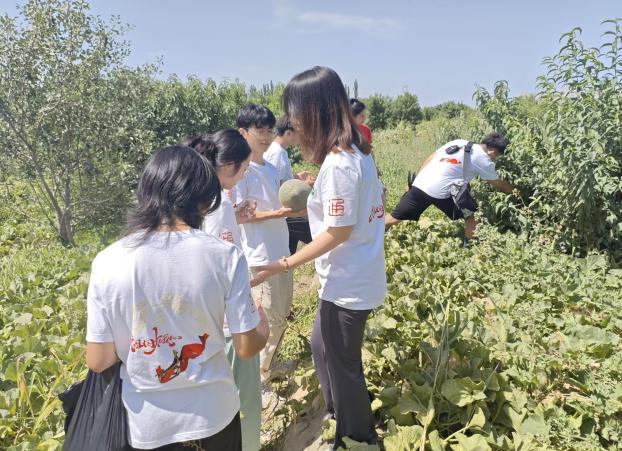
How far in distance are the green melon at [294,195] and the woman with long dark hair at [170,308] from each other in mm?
1461

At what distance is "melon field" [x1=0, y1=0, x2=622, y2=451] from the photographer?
237 cm

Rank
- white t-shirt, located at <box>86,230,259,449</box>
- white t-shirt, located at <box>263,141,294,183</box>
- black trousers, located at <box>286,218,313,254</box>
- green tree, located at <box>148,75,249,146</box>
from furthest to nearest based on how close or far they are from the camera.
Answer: green tree, located at <box>148,75,249,146</box> → black trousers, located at <box>286,218,313,254</box> → white t-shirt, located at <box>263,141,294,183</box> → white t-shirt, located at <box>86,230,259,449</box>

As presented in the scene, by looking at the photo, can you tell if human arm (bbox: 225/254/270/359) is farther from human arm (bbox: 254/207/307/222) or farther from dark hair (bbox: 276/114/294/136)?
dark hair (bbox: 276/114/294/136)

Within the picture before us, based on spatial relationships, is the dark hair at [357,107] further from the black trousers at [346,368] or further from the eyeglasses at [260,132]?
the black trousers at [346,368]

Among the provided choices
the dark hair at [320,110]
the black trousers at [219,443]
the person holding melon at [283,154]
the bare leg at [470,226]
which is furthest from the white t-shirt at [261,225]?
the bare leg at [470,226]

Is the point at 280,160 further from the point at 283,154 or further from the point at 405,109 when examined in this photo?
the point at 405,109

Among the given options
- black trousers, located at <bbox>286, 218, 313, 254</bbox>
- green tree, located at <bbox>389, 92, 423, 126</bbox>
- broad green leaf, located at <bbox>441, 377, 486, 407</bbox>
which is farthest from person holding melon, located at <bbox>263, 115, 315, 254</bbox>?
green tree, located at <bbox>389, 92, 423, 126</bbox>

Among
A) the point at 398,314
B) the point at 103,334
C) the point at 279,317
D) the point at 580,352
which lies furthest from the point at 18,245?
the point at 580,352

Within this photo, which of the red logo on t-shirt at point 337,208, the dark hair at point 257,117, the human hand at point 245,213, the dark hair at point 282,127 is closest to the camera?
the red logo on t-shirt at point 337,208

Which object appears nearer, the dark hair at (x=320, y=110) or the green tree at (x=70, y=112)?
the dark hair at (x=320, y=110)

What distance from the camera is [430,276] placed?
4.05 meters

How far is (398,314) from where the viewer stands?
10.8ft

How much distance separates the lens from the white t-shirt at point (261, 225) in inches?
118

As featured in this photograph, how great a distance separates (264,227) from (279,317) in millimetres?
624
